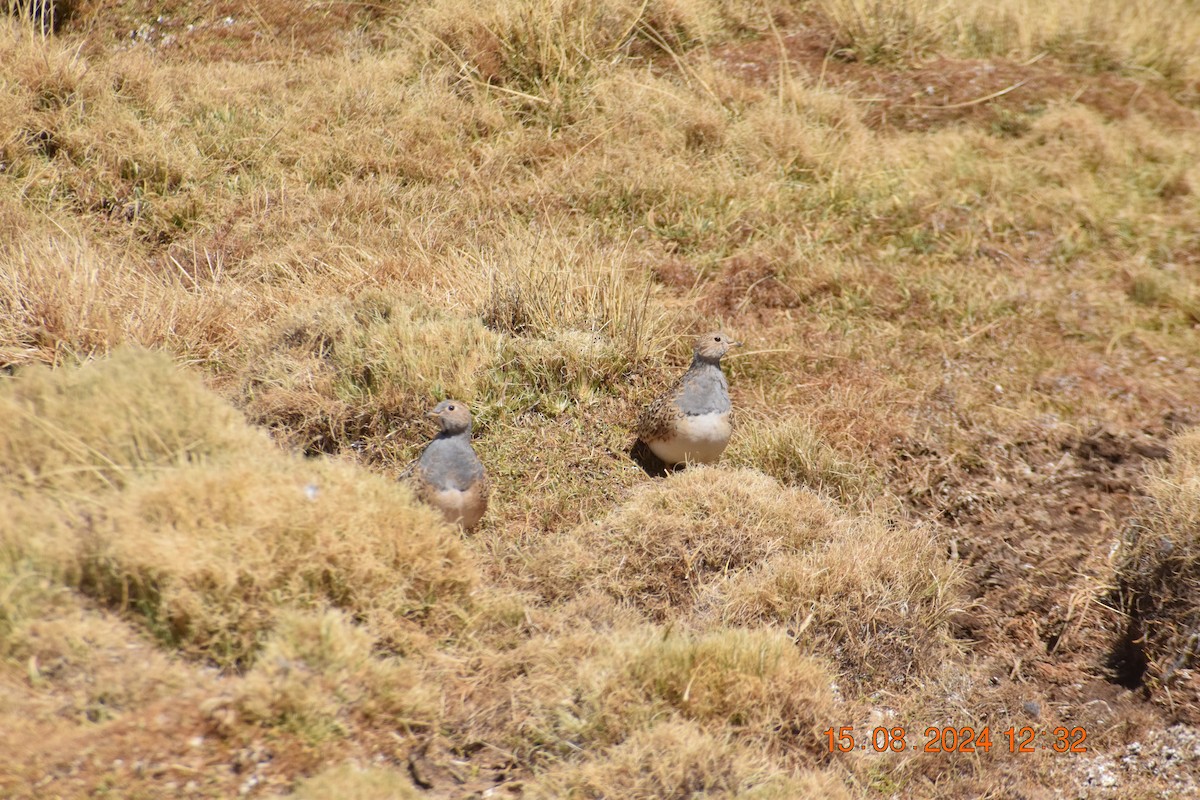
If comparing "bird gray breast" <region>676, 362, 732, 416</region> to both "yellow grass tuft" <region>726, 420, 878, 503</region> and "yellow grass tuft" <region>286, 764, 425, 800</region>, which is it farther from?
"yellow grass tuft" <region>286, 764, 425, 800</region>

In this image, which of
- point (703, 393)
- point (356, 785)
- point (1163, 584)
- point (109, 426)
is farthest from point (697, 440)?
point (109, 426)

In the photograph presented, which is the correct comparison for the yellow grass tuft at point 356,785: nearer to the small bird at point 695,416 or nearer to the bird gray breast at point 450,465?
the bird gray breast at point 450,465

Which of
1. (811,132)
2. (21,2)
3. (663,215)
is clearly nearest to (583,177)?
(663,215)

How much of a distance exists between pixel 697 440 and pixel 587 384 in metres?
0.92

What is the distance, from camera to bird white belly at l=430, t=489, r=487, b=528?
4578 millimetres

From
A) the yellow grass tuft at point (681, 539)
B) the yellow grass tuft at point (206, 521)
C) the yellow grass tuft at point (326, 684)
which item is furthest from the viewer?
the yellow grass tuft at point (681, 539)

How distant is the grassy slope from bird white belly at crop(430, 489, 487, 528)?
0.76ft

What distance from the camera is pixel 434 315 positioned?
6.00 meters

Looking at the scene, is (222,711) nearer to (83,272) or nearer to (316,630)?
(316,630)

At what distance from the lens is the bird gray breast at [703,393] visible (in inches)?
211

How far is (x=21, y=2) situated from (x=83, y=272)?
155 inches

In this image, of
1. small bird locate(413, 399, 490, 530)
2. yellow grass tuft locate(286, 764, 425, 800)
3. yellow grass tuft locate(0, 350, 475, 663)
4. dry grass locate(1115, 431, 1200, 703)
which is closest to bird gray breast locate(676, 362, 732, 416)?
small bird locate(413, 399, 490, 530)
